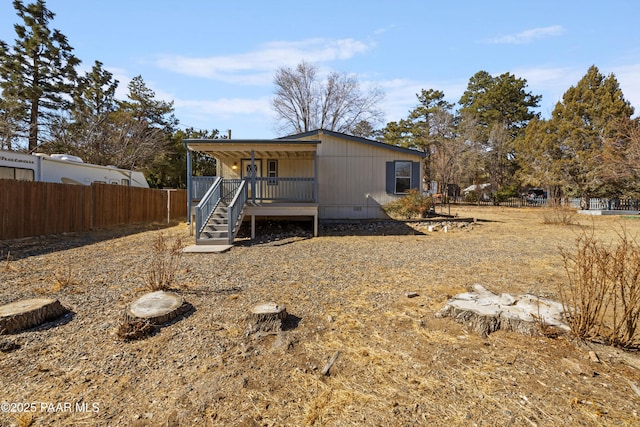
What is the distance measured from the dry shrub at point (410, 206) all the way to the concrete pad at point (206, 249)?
7.08 meters

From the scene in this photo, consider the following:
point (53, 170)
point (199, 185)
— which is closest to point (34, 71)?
point (53, 170)

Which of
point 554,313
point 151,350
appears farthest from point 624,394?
point 151,350

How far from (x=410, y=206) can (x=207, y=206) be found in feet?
25.3

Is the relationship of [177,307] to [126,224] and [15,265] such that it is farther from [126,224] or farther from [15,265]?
[126,224]

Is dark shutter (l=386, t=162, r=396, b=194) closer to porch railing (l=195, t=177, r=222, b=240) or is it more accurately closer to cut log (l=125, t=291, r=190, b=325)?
porch railing (l=195, t=177, r=222, b=240)

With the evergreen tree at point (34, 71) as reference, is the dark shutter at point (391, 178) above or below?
below

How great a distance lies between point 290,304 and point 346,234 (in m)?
7.23

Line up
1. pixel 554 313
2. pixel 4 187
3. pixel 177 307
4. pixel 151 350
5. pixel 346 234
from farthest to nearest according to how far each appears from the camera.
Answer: pixel 346 234, pixel 4 187, pixel 177 307, pixel 554 313, pixel 151 350

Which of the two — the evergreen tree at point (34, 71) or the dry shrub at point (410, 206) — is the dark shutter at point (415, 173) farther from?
the evergreen tree at point (34, 71)

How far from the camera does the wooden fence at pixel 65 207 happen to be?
877 centimetres

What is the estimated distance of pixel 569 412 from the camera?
2.09 metres

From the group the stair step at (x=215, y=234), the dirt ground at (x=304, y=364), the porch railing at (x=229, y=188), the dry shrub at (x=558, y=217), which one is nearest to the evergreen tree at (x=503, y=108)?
the dry shrub at (x=558, y=217)

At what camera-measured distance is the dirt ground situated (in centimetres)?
212

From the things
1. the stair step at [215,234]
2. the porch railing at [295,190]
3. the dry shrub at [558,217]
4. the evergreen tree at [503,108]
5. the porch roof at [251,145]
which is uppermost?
the evergreen tree at [503,108]
